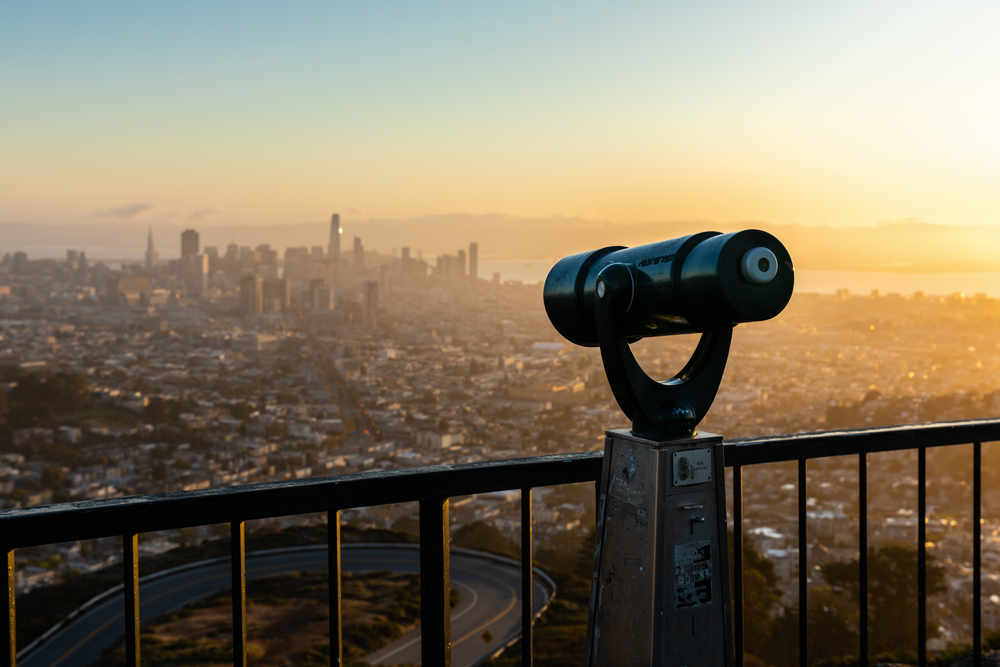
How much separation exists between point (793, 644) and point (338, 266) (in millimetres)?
47915

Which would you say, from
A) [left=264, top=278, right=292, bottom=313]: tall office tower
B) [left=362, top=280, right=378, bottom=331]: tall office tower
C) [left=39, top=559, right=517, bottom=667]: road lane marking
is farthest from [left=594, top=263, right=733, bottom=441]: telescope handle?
[left=264, top=278, right=292, bottom=313]: tall office tower

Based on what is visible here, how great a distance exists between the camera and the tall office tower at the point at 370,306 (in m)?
50.4

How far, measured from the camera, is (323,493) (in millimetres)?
1223

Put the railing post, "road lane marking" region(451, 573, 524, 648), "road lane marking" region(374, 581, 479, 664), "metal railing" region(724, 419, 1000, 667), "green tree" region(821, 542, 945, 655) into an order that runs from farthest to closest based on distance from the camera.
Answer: "green tree" region(821, 542, 945, 655) < "road lane marking" region(374, 581, 479, 664) < "road lane marking" region(451, 573, 524, 648) < "metal railing" region(724, 419, 1000, 667) < the railing post

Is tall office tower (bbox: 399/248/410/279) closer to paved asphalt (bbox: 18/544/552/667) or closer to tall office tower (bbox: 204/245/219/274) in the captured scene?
tall office tower (bbox: 204/245/219/274)

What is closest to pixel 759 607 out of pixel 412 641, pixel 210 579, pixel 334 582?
pixel 412 641

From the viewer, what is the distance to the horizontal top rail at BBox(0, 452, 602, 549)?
1.06m

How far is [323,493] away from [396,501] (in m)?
0.14

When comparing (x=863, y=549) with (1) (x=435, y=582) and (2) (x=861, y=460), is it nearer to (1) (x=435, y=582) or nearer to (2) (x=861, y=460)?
(2) (x=861, y=460)

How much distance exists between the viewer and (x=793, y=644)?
48.5 feet

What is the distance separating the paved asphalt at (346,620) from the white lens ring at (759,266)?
35.1 feet

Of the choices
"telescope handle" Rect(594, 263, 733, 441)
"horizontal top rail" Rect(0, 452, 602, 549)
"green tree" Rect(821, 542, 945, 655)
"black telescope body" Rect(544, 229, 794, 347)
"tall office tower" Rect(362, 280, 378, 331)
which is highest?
"tall office tower" Rect(362, 280, 378, 331)

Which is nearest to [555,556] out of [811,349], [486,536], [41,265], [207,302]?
[486,536]

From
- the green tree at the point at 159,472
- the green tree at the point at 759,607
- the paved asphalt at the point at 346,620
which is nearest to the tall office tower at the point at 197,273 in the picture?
the green tree at the point at 159,472
